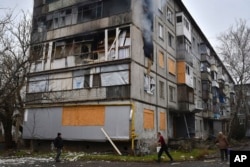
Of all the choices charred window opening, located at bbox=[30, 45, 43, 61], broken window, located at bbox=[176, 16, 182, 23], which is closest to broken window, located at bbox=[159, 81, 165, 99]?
broken window, located at bbox=[176, 16, 182, 23]

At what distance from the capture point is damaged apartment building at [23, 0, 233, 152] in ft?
77.3

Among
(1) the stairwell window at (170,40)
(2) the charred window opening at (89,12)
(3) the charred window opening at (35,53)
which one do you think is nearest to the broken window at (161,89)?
(1) the stairwell window at (170,40)

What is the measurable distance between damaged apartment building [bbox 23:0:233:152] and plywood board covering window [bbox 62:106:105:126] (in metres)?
0.08

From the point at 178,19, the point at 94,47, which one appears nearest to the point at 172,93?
the point at 178,19

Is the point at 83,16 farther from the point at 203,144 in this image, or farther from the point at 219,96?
the point at 219,96

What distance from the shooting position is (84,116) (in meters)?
24.6

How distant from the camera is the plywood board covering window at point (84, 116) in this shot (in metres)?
23.8

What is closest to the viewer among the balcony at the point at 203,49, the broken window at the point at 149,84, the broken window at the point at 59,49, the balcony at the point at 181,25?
the broken window at the point at 149,84

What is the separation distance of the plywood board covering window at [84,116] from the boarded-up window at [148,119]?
359 cm

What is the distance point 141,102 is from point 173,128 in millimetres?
9126

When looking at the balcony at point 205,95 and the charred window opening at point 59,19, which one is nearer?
the charred window opening at point 59,19

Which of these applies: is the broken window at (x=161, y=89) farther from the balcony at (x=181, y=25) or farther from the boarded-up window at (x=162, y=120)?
the balcony at (x=181, y=25)

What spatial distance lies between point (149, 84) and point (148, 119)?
9.93 ft

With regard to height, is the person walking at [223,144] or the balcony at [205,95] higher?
the balcony at [205,95]
